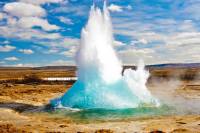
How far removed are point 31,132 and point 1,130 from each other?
132 centimetres

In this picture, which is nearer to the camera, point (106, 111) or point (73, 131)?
point (73, 131)

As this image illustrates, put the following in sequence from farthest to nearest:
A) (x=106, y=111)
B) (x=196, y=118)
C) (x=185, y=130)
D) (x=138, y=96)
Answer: (x=138, y=96) → (x=106, y=111) → (x=196, y=118) → (x=185, y=130)

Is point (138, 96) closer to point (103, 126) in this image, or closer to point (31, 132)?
point (103, 126)

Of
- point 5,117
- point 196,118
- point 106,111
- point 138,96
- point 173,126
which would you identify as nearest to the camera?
point 173,126

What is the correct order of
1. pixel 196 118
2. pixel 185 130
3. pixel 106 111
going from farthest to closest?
pixel 106 111, pixel 196 118, pixel 185 130

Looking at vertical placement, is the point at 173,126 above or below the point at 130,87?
below

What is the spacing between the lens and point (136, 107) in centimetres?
2191

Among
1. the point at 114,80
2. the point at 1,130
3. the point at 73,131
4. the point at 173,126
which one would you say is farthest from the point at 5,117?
the point at 173,126

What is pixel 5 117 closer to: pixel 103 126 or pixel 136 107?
pixel 103 126

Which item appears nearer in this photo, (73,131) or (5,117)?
(73,131)

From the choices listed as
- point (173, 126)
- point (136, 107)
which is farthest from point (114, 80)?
point (173, 126)

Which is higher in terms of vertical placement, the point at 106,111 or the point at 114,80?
the point at 114,80

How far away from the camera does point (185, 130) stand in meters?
13.9

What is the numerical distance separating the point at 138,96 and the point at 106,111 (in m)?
3.48
